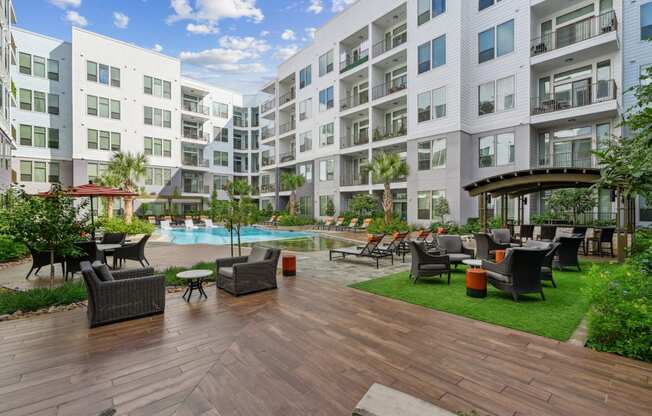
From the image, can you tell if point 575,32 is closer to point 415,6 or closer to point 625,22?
point 625,22

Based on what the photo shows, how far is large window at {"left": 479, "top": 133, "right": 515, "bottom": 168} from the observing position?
61.2 feet

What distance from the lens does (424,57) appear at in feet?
70.7

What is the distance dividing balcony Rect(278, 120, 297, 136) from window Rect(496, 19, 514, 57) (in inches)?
803

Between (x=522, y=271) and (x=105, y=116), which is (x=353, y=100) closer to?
(x=105, y=116)

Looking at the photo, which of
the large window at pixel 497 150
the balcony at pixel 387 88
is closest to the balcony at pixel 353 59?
the balcony at pixel 387 88

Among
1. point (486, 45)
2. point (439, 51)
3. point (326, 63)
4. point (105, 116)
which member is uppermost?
point (326, 63)

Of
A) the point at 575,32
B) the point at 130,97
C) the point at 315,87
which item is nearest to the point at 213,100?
the point at 130,97

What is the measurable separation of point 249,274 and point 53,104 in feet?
107

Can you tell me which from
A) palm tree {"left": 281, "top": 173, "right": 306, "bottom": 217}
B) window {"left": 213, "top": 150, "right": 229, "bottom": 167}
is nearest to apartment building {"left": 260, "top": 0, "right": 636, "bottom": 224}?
palm tree {"left": 281, "top": 173, "right": 306, "bottom": 217}

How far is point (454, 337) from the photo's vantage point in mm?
4535

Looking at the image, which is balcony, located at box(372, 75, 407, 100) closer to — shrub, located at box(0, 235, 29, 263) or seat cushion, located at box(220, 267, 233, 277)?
seat cushion, located at box(220, 267, 233, 277)

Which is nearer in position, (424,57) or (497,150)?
(497,150)

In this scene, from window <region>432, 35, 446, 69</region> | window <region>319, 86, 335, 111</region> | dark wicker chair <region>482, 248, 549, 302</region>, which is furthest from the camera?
window <region>319, 86, 335, 111</region>

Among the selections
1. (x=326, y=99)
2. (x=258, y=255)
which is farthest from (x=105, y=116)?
(x=258, y=255)
